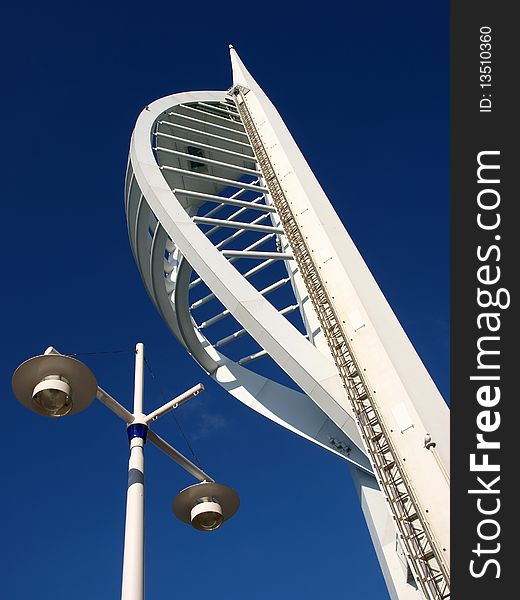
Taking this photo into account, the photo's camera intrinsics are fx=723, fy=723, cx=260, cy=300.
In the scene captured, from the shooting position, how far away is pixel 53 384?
192 inches

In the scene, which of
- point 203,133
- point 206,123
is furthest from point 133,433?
point 206,123

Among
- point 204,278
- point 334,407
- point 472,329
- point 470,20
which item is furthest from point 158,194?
point 472,329

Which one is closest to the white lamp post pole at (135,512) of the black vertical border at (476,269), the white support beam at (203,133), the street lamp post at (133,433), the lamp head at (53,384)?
the street lamp post at (133,433)

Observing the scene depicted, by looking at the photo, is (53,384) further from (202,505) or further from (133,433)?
(202,505)

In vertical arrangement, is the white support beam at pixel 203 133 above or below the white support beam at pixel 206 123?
below

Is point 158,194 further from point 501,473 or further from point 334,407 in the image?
point 501,473

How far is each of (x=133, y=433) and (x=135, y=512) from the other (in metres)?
0.75

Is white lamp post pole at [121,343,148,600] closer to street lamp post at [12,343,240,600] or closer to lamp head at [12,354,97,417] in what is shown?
street lamp post at [12,343,240,600]

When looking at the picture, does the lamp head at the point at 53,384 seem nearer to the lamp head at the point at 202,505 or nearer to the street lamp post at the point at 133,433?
the street lamp post at the point at 133,433

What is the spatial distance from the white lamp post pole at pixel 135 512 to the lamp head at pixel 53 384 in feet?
1.69

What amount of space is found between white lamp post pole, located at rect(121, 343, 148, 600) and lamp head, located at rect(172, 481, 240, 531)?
0.55 m

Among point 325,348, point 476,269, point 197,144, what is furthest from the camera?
point 197,144

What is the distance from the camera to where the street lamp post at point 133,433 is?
456 cm

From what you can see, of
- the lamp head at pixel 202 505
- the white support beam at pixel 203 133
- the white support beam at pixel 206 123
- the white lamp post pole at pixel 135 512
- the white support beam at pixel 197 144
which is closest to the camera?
the white lamp post pole at pixel 135 512
